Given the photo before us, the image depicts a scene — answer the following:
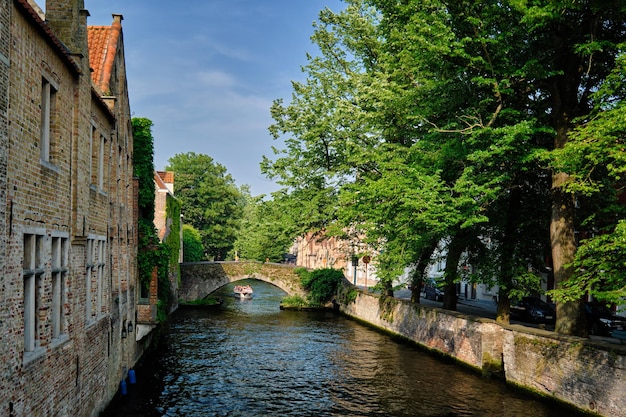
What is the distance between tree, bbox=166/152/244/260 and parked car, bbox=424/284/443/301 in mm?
31112

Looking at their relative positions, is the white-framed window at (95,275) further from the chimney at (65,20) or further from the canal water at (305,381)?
the chimney at (65,20)

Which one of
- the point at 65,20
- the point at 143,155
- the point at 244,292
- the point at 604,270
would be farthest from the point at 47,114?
the point at 244,292

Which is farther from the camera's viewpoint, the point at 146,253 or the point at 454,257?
the point at 454,257

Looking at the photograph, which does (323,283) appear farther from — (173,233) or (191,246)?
(191,246)

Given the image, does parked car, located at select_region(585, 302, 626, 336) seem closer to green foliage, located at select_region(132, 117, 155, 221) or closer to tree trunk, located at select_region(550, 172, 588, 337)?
tree trunk, located at select_region(550, 172, 588, 337)

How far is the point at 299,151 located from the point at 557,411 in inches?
754

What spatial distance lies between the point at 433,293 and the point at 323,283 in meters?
9.05

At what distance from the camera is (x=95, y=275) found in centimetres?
1290

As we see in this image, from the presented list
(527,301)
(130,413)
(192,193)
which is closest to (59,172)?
(130,413)

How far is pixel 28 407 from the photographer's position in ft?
25.7

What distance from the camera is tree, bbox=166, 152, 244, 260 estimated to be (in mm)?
67750

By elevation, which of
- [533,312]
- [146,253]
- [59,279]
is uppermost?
[146,253]

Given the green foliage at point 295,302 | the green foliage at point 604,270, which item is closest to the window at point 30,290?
the green foliage at point 604,270

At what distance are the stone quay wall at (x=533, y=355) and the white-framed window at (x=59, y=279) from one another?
41.8ft
